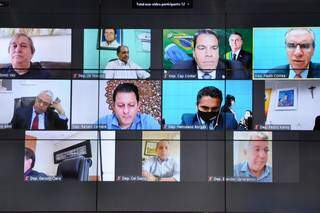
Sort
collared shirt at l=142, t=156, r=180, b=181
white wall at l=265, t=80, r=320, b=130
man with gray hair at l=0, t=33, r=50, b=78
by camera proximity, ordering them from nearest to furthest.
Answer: white wall at l=265, t=80, r=320, b=130, collared shirt at l=142, t=156, r=180, b=181, man with gray hair at l=0, t=33, r=50, b=78

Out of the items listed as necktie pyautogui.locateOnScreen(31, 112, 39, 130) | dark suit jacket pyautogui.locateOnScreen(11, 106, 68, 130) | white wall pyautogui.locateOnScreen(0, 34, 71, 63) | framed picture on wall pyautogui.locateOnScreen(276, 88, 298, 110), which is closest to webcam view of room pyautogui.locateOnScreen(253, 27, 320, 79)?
framed picture on wall pyautogui.locateOnScreen(276, 88, 298, 110)

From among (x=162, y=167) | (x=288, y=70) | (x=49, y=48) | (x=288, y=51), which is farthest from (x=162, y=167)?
(x=288, y=51)

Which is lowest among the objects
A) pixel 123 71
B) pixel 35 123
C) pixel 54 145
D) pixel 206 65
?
pixel 54 145

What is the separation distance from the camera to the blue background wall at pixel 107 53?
392 inches

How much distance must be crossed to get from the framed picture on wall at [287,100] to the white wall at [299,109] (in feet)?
0.17

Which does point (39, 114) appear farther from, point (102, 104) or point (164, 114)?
point (164, 114)

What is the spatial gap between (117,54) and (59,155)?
6.66 feet

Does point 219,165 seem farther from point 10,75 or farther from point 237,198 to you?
point 10,75

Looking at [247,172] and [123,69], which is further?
[123,69]

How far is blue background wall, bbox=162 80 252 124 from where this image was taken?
32.3 feet

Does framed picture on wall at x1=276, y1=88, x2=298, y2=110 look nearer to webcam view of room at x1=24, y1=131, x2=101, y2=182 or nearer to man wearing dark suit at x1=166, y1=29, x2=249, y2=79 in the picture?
man wearing dark suit at x1=166, y1=29, x2=249, y2=79

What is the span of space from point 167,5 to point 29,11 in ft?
8.02

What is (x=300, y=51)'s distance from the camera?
9.91 m

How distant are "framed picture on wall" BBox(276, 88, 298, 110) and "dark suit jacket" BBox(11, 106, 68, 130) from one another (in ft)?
12.3
